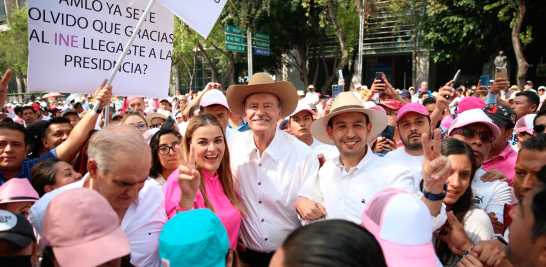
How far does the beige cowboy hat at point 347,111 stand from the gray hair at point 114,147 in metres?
1.32

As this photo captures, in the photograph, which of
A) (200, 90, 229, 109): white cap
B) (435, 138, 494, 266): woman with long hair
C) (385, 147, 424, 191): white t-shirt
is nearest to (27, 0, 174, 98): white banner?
(200, 90, 229, 109): white cap

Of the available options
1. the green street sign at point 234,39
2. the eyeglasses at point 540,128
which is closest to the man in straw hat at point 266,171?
the eyeglasses at point 540,128

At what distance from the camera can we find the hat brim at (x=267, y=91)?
3.00 metres

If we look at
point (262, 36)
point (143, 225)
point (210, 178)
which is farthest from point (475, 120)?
point (262, 36)

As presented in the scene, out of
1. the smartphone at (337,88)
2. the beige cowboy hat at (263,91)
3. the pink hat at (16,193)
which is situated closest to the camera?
the pink hat at (16,193)

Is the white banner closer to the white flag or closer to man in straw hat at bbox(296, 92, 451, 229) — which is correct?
the white flag

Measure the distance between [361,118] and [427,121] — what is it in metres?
1.38

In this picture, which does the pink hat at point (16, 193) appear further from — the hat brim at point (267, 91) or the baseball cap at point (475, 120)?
the baseball cap at point (475, 120)

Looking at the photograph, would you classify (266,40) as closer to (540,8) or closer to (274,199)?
(540,8)

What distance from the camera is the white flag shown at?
327 centimetres

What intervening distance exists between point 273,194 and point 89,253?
152cm

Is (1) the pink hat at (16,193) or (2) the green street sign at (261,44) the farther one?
(2) the green street sign at (261,44)

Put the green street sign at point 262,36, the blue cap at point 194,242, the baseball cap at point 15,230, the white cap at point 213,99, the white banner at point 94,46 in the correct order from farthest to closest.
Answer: the green street sign at point 262,36 < the white cap at point 213,99 < the white banner at point 94,46 < the blue cap at point 194,242 < the baseball cap at point 15,230

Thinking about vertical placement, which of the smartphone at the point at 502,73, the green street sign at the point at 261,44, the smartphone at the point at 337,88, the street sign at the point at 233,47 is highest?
the green street sign at the point at 261,44
